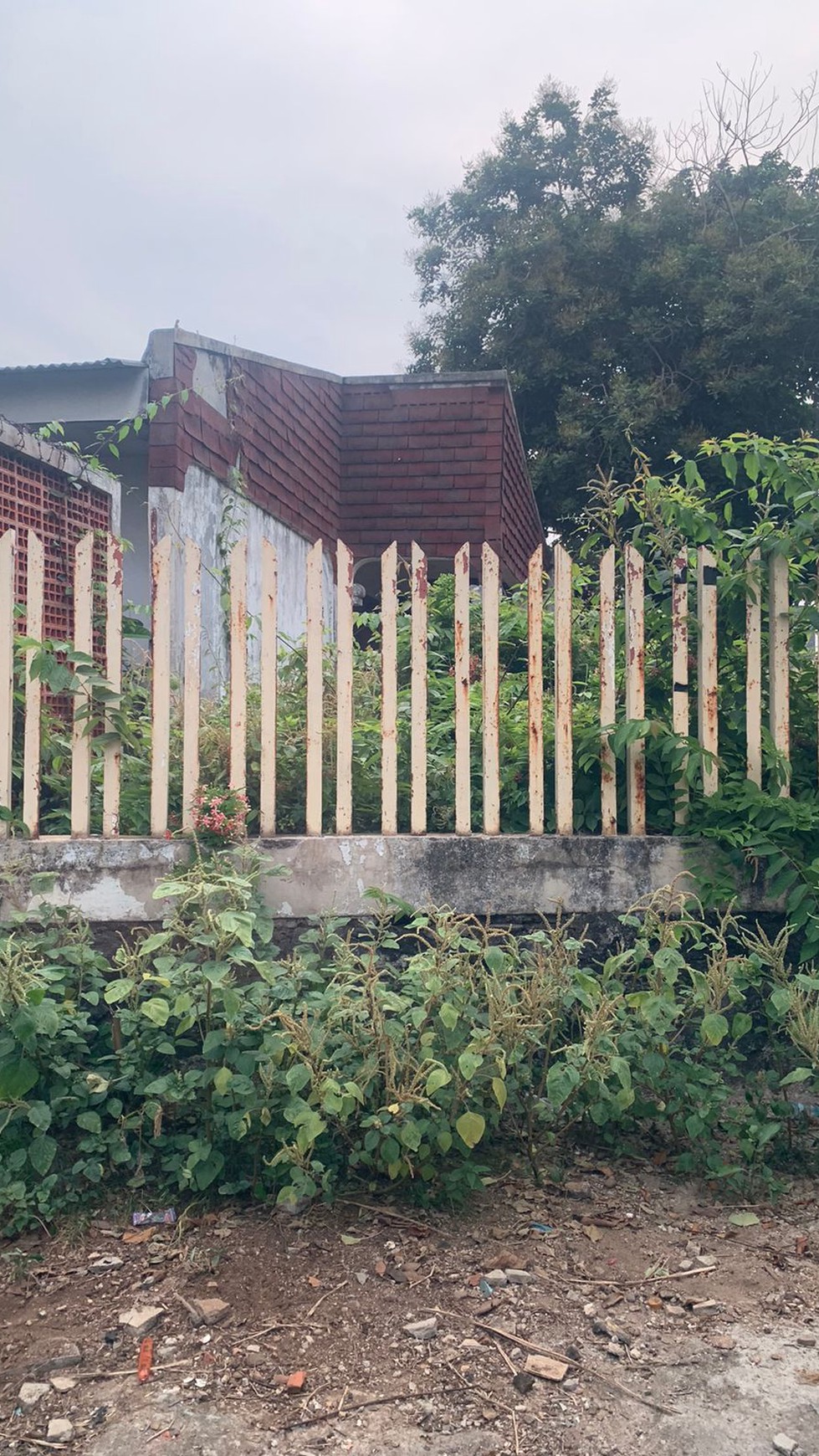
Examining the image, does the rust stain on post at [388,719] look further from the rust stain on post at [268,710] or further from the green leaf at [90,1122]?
the green leaf at [90,1122]

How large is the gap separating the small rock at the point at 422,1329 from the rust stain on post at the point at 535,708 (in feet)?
5.20

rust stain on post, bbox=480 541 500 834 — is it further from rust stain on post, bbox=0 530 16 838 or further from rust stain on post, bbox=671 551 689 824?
rust stain on post, bbox=0 530 16 838

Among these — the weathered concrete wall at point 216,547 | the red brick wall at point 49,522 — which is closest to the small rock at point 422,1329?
the red brick wall at point 49,522

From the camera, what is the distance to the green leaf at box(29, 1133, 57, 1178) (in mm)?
2766

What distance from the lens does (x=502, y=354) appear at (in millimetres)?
17719

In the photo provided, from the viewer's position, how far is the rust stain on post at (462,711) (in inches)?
142

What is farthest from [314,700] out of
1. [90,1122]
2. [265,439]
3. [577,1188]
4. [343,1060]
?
[265,439]

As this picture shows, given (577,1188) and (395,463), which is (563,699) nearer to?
(577,1188)

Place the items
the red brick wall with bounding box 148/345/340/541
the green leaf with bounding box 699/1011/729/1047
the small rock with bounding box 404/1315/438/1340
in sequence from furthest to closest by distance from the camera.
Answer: the red brick wall with bounding box 148/345/340/541
the green leaf with bounding box 699/1011/729/1047
the small rock with bounding box 404/1315/438/1340

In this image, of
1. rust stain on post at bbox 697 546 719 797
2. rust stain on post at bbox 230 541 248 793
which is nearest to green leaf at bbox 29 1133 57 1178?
rust stain on post at bbox 230 541 248 793

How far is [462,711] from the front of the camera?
3629mm

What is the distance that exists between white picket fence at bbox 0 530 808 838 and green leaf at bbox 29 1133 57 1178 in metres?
1.07

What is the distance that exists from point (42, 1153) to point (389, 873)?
1305mm

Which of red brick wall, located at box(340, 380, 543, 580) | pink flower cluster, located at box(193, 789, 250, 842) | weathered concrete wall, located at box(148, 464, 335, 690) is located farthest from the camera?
red brick wall, located at box(340, 380, 543, 580)
